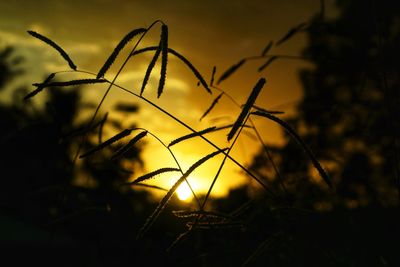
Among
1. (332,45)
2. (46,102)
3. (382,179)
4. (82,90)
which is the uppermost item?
(82,90)

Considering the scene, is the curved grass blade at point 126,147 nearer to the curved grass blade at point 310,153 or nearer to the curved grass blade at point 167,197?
the curved grass blade at point 167,197

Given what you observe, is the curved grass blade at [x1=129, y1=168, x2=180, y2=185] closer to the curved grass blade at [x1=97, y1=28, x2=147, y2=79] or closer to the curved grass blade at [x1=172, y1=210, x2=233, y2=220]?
the curved grass blade at [x1=172, y1=210, x2=233, y2=220]

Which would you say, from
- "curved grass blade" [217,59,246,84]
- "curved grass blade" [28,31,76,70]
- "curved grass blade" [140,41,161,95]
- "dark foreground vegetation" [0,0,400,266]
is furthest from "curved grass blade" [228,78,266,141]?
"curved grass blade" [217,59,246,84]

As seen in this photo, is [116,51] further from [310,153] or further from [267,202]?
[267,202]

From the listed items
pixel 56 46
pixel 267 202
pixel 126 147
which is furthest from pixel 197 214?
pixel 267 202

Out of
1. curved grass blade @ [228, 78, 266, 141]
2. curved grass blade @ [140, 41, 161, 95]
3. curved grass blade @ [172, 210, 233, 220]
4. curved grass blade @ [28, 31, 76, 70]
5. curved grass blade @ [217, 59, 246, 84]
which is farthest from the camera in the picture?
curved grass blade @ [217, 59, 246, 84]

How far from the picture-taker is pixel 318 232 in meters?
2.07

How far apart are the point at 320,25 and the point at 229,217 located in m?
0.75

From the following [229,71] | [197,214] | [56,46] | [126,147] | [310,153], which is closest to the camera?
[310,153]

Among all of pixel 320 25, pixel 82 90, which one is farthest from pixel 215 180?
pixel 82 90

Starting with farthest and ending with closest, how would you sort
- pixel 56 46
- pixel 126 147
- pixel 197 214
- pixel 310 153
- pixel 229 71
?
pixel 229 71, pixel 56 46, pixel 126 147, pixel 197 214, pixel 310 153

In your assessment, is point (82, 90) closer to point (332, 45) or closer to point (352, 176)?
point (332, 45)

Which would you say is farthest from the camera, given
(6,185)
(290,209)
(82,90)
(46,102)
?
(82,90)

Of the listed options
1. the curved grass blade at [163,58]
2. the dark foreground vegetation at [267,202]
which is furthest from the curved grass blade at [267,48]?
the curved grass blade at [163,58]
